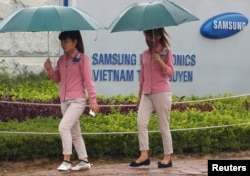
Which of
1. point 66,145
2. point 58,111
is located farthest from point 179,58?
point 66,145

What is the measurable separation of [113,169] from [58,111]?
2136 mm

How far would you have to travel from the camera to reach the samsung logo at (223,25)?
13570mm

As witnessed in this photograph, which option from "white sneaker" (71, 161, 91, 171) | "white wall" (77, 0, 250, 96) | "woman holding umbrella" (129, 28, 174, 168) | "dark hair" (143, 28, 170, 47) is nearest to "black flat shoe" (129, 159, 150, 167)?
"woman holding umbrella" (129, 28, 174, 168)

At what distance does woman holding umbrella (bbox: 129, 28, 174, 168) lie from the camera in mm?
8312

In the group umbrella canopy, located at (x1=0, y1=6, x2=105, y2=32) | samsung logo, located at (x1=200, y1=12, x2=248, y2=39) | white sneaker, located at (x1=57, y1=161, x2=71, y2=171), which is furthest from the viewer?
samsung logo, located at (x1=200, y1=12, x2=248, y2=39)

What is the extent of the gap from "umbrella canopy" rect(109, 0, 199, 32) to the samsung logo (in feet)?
17.8

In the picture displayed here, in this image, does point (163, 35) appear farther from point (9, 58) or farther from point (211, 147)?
point (9, 58)

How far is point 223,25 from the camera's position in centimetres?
1371

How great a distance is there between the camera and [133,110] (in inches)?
426

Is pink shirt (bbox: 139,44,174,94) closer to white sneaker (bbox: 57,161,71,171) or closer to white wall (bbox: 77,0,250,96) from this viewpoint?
white sneaker (bbox: 57,161,71,171)

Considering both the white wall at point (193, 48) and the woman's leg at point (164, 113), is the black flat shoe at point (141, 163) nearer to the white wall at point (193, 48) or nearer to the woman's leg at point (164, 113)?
the woman's leg at point (164, 113)

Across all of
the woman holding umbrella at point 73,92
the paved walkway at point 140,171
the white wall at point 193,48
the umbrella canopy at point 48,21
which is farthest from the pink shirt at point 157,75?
the white wall at point 193,48

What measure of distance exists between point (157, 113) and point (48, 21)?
5.41ft

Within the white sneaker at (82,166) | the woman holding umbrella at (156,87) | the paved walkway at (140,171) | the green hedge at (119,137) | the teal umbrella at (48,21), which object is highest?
the teal umbrella at (48,21)
